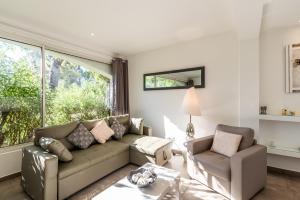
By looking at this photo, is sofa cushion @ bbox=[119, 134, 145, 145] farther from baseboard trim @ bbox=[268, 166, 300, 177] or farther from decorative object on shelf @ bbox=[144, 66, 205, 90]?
baseboard trim @ bbox=[268, 166, 300, 177]

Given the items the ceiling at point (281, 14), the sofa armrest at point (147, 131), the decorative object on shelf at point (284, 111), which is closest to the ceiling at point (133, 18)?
the ceiling at point (281, 14)

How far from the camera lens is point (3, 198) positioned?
213 cm

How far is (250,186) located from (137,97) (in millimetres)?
3124

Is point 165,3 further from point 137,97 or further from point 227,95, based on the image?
point 137,97

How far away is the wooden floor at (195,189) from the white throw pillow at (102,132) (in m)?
0.67

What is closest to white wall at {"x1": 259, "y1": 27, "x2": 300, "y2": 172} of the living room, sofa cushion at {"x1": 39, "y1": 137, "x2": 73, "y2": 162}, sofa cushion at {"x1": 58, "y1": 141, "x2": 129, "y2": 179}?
the living room

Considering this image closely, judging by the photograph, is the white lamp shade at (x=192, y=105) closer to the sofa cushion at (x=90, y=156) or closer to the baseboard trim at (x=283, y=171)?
the sofa cushion at (x=90, y=156)

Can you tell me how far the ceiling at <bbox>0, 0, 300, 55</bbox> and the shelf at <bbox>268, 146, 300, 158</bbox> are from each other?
1.96m

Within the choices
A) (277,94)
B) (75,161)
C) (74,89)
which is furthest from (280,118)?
(74,89)

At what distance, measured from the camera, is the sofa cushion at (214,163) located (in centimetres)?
205

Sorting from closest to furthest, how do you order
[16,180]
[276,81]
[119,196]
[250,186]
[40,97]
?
1. [119,196]
2. [250,186]
3. [16,180]
4. [276,81]
5. [40,97]

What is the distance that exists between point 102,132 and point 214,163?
1.98 meters

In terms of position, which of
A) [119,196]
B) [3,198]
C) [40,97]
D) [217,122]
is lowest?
[3,198]

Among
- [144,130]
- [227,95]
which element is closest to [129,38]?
[144,130]
